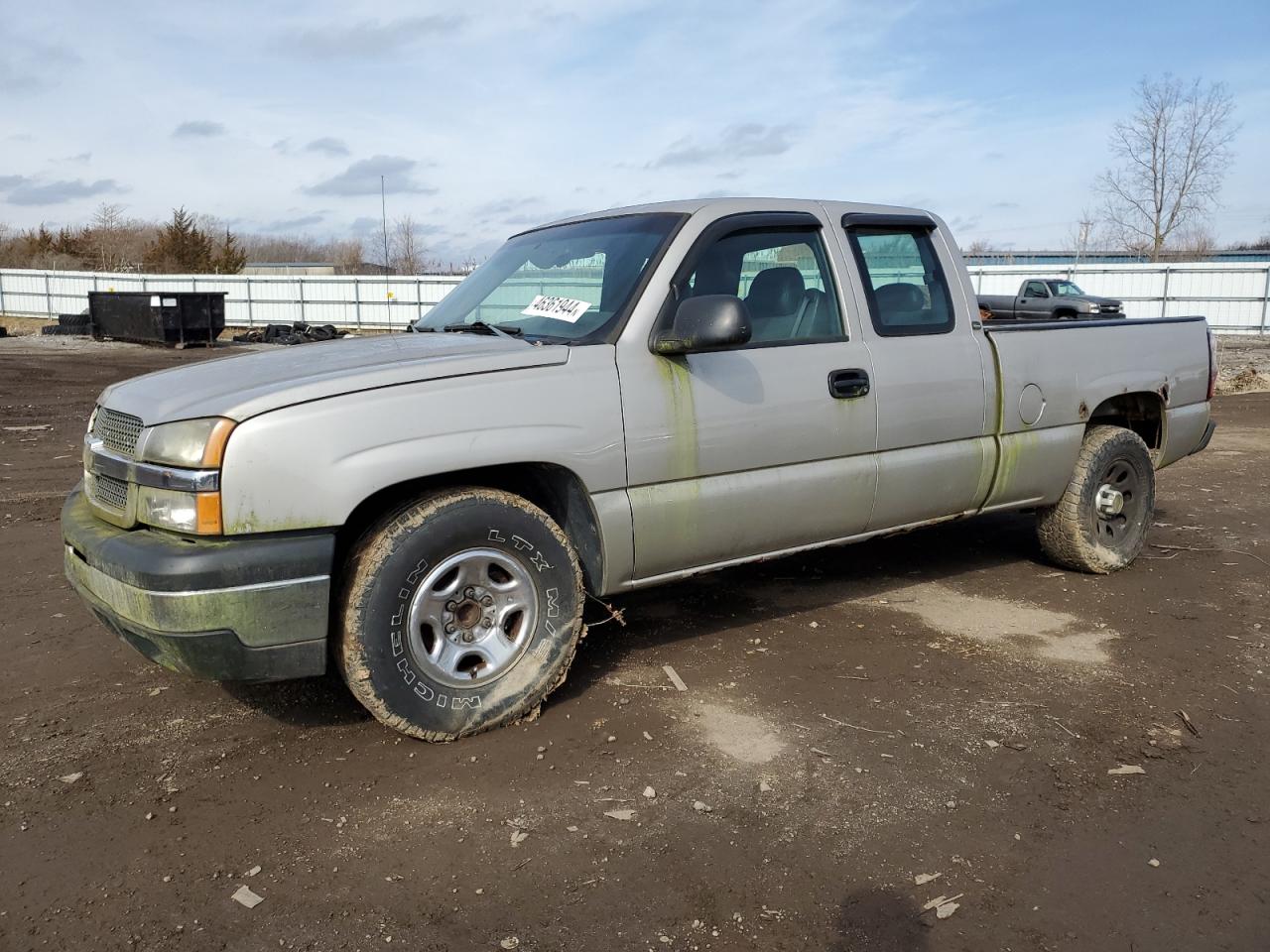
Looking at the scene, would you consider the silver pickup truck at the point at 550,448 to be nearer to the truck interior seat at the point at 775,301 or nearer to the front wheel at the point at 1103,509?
the truck interior seat at the point at 775,301

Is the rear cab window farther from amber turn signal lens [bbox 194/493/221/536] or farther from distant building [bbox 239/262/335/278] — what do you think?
distant building [bbox 239/262/335/278]

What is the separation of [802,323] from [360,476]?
209 centimetres

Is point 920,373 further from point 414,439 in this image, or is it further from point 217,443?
point 217,443

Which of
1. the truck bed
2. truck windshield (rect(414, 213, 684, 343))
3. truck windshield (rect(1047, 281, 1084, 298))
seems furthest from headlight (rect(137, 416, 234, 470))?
truck windshield (rect(1047, 281, 1084, 298))

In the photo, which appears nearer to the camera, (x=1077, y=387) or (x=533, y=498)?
(x=533, y=498)

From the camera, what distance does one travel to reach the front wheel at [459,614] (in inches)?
132

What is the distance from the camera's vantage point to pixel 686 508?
156 inches

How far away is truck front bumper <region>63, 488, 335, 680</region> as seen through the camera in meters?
3.11

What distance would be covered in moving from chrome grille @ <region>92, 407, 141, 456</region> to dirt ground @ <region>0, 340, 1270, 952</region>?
3.46 ft

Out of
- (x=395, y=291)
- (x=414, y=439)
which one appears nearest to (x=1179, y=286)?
(x=395, y=291)

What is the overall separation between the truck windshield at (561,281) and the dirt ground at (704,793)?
1471mm

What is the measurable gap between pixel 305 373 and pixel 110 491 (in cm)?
80

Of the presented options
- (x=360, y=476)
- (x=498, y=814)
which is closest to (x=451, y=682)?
(x=498, y=814)

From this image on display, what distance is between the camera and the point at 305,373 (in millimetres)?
3500
